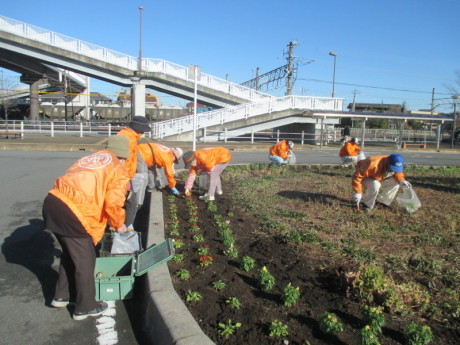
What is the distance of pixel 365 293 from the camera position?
3301 millimetres

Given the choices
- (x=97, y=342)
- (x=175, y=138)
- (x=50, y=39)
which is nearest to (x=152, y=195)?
(x=97, y=342)

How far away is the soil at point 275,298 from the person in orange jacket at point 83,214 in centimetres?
82

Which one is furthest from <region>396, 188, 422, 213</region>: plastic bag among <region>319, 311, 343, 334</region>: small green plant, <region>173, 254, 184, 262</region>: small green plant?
<region>319, 311, 343, 334</region>: small green plant

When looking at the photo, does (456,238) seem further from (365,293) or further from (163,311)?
(163,311)

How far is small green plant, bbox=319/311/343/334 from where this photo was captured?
108 inches

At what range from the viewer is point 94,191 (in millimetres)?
3246

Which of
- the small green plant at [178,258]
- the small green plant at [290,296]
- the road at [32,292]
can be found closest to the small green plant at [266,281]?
the small green plant at [290,296]

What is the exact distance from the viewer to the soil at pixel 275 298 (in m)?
2.85

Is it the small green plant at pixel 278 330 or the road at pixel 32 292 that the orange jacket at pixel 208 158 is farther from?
the small green plant at pixel 278 330

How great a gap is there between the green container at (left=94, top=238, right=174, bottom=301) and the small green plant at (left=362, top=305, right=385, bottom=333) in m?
1.74

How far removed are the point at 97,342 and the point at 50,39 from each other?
96.5ft

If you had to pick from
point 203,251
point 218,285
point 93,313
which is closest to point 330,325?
point 218,285

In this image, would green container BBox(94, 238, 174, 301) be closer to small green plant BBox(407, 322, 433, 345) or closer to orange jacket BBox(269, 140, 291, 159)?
small green plant BBox(407, 322, 433, 345)

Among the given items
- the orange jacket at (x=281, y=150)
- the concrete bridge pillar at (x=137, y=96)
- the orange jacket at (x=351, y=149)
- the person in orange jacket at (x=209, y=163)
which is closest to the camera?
the person in orange jacket at (x=209, y=163)
